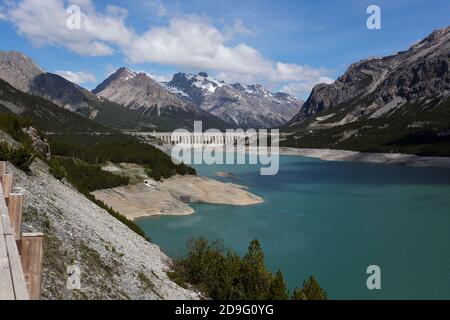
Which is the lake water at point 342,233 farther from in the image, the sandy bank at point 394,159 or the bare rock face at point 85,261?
the sandy bank at point 394,159

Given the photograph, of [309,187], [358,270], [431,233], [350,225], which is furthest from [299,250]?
[309,187]

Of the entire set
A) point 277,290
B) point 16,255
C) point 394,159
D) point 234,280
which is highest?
point 16,255

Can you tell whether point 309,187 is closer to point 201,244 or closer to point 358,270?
point 358,270

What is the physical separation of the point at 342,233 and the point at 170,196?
88.2ft

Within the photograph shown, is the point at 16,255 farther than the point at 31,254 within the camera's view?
No

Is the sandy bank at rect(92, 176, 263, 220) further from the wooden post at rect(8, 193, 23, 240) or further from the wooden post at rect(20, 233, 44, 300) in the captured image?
the wooden post at rect(20, 233, 44, 300)

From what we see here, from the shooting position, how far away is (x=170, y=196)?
68500 millimetres

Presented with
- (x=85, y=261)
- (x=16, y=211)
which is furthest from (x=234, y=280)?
→ (x=16, y=211)

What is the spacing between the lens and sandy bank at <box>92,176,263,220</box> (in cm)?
6170

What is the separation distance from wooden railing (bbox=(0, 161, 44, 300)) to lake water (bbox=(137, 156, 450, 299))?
27438 mm

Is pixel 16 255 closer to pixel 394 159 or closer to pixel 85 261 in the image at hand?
pixel 85 261

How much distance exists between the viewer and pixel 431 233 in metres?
54.4

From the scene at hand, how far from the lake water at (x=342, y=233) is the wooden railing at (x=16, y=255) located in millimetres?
27438

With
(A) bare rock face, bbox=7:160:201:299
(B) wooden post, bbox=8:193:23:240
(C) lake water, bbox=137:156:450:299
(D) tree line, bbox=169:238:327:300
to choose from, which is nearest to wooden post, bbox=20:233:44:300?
(B) wooden post, bbox=8:193:23:240
